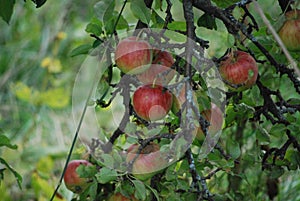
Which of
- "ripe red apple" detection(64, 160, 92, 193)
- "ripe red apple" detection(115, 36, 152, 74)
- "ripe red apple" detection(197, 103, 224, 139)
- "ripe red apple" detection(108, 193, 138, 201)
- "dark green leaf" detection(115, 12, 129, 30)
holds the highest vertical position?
"ripe red apple" detection(115, 36, 152, 74)

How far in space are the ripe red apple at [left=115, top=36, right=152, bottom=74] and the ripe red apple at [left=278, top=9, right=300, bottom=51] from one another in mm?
201

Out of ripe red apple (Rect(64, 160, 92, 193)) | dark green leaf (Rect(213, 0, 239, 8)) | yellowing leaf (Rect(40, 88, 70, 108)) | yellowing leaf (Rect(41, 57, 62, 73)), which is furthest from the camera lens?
yellowing leaf (Rect(41, 57, 62, 73))

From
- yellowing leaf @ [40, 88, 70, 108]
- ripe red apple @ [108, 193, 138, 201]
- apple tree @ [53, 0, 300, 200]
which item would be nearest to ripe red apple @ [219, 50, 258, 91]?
apple tree @ [53, 0, 300, 200]

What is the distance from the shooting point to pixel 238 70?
73cm

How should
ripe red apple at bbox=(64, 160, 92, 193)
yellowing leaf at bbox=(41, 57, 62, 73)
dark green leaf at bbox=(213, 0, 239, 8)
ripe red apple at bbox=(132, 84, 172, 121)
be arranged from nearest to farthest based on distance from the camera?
1. ripe red apple at bbox=(132, 84, 172, 121)
2. dark green leaf at bbox=(213, 0, 239, 8)
3. ripe red apple at bbox=(64, 160, 92, 193)
4. yellowing leaf at bbox=(41, 57, 62, 73)

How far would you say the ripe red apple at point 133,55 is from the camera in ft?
2.26

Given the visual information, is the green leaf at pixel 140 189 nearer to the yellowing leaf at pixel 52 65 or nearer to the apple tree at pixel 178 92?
the apple tree at pixel 178 92

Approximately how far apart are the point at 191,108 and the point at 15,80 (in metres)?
2.09

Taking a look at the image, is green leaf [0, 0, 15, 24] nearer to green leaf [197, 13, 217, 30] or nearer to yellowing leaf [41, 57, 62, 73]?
green leaf [197, 13, 217, 30]

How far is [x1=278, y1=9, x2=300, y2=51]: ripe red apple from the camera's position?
0.76 metres

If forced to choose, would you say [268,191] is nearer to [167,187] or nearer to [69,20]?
[167,187]

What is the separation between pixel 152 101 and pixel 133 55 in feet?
0.21

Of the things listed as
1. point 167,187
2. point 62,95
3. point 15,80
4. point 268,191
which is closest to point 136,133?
point 167,187

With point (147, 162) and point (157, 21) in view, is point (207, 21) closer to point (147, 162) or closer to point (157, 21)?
point (157, 21)
